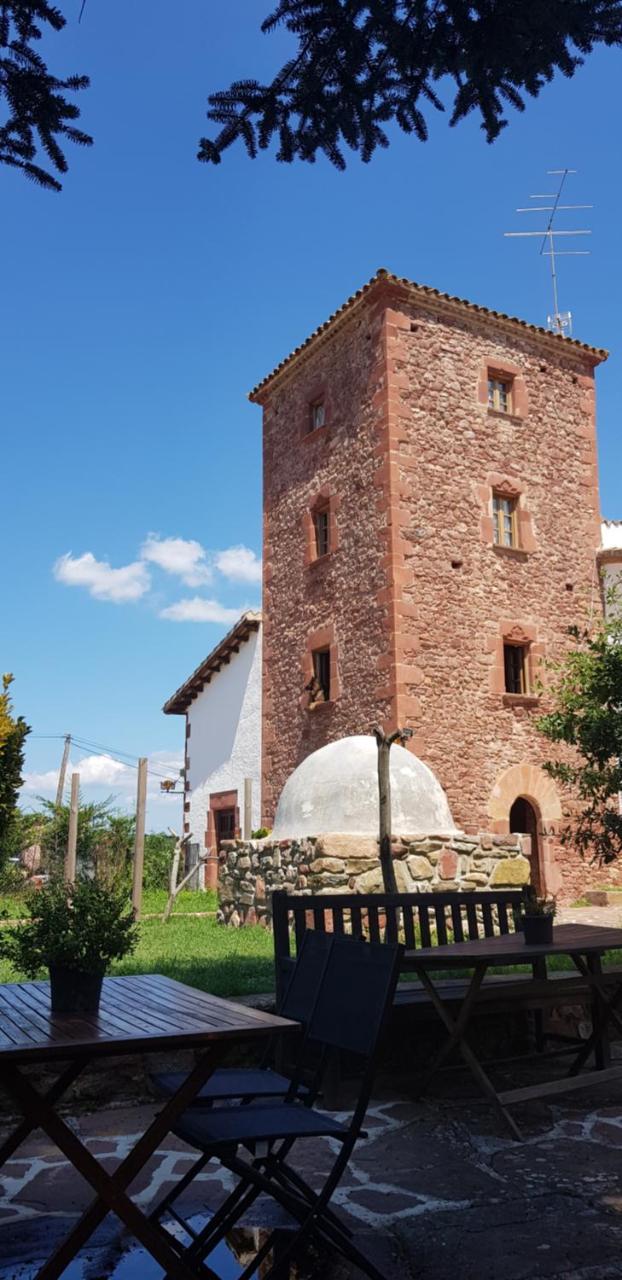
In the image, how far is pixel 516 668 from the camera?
16281mm

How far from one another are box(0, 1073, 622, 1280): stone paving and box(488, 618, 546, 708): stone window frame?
35.6ft

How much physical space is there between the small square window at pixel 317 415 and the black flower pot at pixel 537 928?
13.6 m

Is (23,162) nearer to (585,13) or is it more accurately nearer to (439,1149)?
(585,13)

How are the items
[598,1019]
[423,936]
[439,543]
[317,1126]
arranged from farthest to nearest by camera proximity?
[439,543], [423,936], [598,1019], [317,1126]

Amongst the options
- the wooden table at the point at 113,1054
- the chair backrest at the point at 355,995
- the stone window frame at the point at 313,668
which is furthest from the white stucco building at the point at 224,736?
the wooden table at the point at 113,1054

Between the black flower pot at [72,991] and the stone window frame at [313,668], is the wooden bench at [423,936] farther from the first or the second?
the stone window frame at [313,668]

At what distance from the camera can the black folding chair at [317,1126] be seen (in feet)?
8.92

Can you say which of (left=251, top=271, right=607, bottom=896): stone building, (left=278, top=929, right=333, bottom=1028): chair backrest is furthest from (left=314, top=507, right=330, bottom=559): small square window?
(left=278, top=929, right=333, bottom=1028): chair backrest

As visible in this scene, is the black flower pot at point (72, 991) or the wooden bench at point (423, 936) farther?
the wooden bench at point (423, 936)

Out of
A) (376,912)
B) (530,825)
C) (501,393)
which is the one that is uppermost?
(501,393)

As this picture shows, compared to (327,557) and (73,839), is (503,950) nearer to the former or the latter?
(73,839)

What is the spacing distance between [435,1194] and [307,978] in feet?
3.30

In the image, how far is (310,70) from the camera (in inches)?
152

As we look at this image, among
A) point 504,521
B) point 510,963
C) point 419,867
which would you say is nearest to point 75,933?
point 510,963
